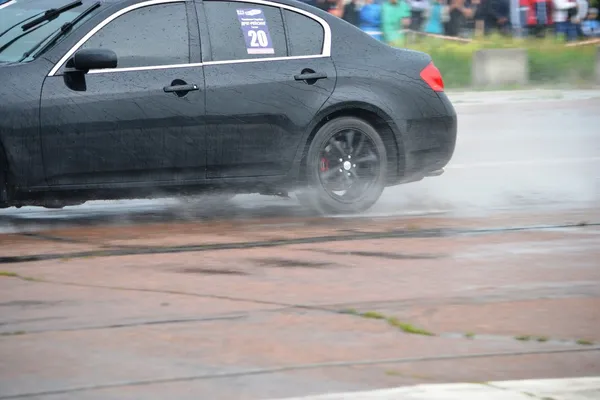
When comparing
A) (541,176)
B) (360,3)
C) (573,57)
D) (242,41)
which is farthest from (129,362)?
(573,57)

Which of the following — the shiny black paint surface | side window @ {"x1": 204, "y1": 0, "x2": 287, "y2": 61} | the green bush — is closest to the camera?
the shiny black paint surface

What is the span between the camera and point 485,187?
1230 cm

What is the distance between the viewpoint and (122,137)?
9531 mm

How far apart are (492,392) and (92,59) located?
15.7 ft

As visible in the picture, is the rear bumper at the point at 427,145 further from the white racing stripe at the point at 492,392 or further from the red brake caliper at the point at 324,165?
the white racing stripe at the point at 492,392

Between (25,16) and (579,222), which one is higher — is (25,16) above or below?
above

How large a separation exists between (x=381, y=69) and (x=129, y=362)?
193 inches

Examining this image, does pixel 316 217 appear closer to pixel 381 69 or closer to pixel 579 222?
pixel 381 69

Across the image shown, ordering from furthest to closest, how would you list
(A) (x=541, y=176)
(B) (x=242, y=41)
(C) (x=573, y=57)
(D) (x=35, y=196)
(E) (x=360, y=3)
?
(C) (x=573, y=57) → (E) (x=360, y=3) → (A) (x=541, y=176) → (B) (x=242, y=41) → (D) (x=35, y=196)

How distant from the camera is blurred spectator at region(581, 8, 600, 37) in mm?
26328

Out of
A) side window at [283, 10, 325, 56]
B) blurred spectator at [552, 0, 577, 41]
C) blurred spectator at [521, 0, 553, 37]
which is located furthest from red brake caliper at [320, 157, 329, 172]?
blurred spectator at [552, 0, 577, 41]

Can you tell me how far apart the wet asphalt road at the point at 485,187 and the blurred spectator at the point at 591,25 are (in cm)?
767

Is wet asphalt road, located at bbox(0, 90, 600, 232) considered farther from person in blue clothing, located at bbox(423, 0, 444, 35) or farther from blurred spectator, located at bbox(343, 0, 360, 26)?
person in blue clothing, located at bbox(423, 0, 444, 35)

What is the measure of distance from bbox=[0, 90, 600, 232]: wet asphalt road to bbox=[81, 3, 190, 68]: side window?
4.34 feet
